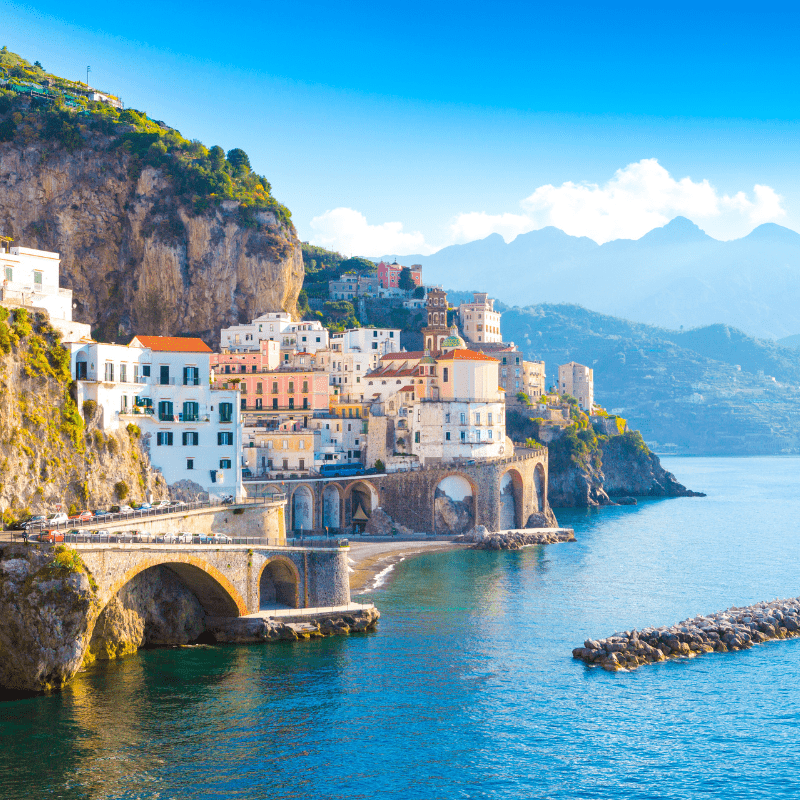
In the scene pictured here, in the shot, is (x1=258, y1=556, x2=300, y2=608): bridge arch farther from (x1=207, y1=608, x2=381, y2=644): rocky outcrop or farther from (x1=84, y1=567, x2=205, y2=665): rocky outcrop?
(x1=84, y1=567, x2=205, y2=665): rocky outcrop

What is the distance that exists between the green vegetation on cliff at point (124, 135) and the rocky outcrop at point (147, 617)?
83279 millimetres

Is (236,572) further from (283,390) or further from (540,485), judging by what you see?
(540,485)

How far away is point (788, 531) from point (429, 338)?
179 ft

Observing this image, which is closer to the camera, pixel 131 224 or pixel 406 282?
pixel 131 224

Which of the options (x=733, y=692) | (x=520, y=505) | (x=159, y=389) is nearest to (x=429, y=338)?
(x=520, y=505)

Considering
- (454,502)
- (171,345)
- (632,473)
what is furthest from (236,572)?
(632,473)

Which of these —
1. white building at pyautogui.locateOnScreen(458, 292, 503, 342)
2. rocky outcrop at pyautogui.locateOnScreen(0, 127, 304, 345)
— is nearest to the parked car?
rocky outcrop at pyautogui.locateOnScreen(0, 127, 304, 345)

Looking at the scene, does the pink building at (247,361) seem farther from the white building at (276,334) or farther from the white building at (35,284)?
the white building at (35,284)

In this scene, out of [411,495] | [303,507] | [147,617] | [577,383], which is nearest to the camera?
[147,617]

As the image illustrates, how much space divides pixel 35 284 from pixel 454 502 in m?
50.0

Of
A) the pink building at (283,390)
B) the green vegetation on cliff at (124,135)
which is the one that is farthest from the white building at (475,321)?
the pink building at (283,390)

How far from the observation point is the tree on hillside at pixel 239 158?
141 metres

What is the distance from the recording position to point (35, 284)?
60.4m

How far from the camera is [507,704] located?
41938mm
